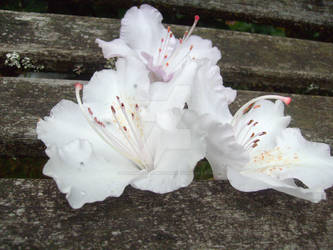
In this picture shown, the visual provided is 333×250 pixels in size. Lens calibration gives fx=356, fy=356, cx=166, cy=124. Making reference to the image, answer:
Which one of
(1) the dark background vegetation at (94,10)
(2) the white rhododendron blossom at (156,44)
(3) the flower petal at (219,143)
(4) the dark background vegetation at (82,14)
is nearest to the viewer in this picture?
(3) the flower petal at (219,143)

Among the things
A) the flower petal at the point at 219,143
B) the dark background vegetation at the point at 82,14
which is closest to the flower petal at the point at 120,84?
the flower petal at the point at 219,143

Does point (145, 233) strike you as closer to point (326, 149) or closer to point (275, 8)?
point (326, 149)

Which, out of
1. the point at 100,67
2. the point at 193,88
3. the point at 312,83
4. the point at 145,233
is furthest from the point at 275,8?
the point at 145,233

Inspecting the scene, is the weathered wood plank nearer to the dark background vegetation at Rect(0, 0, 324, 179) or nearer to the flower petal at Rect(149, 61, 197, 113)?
the dark background vegetation at Rect(0, 0, 324, 179)

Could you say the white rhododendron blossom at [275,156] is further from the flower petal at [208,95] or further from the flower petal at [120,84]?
the flower petal at [120,84]

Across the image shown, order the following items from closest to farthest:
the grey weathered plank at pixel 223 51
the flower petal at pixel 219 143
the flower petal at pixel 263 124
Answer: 1. the flower petal at pixel 219 143
2. the flower petal at pixel 263 124
3. the grey weathered plank at pixel 223 51
